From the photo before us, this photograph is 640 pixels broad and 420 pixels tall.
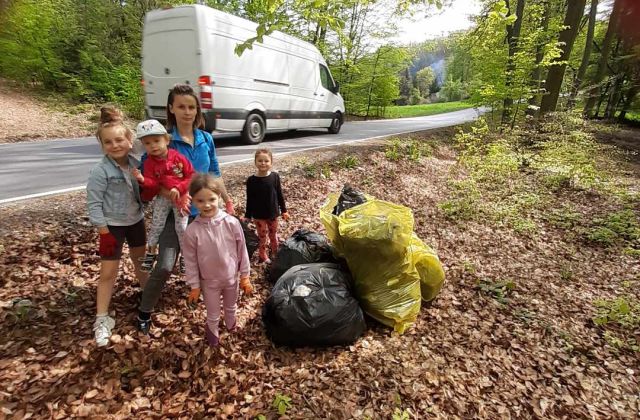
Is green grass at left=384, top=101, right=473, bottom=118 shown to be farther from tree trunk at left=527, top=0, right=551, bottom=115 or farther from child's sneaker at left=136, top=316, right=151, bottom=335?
child's sneaker at left=136, top=316, right=151, bottom=335

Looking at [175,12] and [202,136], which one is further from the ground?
[175,12]

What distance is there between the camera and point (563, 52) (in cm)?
922

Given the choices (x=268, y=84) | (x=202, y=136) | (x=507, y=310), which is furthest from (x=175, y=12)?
(x=507, y=310)

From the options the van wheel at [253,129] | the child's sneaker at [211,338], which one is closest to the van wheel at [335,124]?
the van wheel at [253,129]

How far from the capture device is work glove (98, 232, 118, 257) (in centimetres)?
243

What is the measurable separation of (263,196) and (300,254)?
731 mm

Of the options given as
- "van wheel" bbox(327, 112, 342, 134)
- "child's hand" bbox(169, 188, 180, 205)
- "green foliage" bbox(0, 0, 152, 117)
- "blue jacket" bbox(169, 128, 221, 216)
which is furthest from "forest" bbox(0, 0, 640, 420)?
"green foliage" bbox(0, 0, 152, 117)

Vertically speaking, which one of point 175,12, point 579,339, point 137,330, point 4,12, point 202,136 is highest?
point 175,12

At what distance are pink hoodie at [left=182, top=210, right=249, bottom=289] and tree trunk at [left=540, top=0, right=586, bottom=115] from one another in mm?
9611

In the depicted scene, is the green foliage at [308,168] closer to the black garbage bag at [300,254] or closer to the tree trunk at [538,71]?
the black garbage bag at [300,254]

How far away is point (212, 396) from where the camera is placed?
2.38 metres

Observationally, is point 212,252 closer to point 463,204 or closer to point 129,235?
point 129,235

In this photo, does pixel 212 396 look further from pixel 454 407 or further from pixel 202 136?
pixel 202 136

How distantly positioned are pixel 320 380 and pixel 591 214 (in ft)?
19.6
